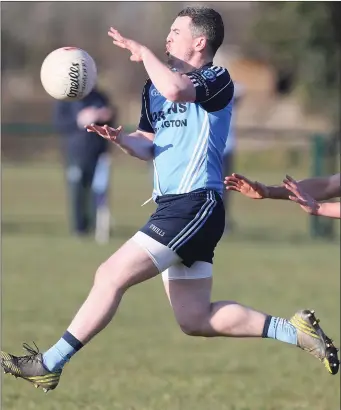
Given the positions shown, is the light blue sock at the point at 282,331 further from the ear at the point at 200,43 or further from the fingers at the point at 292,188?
the ear at the point at 200,43

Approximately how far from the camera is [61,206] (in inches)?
970

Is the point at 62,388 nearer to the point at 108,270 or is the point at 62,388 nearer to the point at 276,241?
the point at 108,270

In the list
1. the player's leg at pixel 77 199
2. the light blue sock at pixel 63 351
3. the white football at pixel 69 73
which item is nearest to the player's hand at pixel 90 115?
Answer: the player's leg at pixel 77 199

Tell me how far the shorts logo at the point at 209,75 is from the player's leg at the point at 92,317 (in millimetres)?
970

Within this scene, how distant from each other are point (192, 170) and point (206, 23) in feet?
2.60

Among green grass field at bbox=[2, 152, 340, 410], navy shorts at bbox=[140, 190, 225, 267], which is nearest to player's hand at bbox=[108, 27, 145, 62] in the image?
navy shorts at bbox=[140, 190, 225, 267]

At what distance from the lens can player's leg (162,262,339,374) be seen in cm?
618

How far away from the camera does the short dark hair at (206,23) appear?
6.04m

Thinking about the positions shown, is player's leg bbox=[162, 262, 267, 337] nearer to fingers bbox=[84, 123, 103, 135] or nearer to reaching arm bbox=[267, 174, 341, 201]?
fingers bbox=[84, 123, 103, 135]

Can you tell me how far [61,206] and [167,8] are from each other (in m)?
27.4

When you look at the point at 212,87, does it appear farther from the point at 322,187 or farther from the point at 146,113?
the point at 322,187

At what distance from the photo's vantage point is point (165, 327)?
408 inches

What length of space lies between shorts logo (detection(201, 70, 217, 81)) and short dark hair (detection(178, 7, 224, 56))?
0.17m

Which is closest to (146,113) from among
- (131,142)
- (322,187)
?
(131,142)
